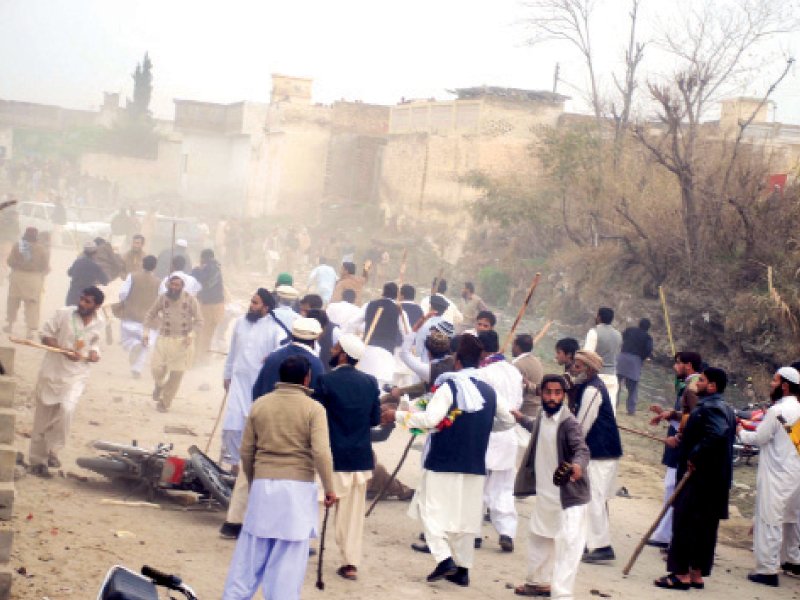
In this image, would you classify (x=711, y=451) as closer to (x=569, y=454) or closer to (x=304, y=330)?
(x=569, y=454)

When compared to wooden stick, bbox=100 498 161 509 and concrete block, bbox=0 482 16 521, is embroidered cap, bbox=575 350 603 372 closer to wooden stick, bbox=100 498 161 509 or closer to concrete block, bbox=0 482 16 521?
wooden stick, bbox=100 498 161 509

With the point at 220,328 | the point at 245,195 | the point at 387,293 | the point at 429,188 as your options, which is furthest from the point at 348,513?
the point at 245,195

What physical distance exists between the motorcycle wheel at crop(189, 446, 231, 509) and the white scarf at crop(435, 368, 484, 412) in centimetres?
204

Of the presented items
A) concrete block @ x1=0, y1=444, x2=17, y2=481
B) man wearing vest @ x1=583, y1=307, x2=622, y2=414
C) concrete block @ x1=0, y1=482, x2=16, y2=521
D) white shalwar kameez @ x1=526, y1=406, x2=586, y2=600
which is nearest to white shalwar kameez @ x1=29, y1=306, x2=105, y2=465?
concrete block @ x1=0, y1=444, x2=17, y2=481

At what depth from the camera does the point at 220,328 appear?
746 inches

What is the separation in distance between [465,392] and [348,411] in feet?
2.90

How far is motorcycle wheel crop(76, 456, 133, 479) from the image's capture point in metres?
9.45

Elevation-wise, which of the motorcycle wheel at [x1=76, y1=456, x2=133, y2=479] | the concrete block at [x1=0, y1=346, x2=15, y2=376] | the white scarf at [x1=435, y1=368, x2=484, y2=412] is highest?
the white scarf at [x1=435, y1=368, x2=484, y2=412]

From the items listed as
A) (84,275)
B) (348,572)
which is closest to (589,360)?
(348,572)

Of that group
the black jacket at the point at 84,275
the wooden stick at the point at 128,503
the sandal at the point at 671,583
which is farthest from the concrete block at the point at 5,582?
the black jacket at the point at 84,275

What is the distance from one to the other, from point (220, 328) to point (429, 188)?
20.9 metres

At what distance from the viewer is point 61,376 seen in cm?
986

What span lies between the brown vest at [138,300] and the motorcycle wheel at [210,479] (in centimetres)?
672

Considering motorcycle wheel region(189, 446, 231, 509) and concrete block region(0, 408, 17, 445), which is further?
motorcycle wheel region(189, 446, 231, 509)
